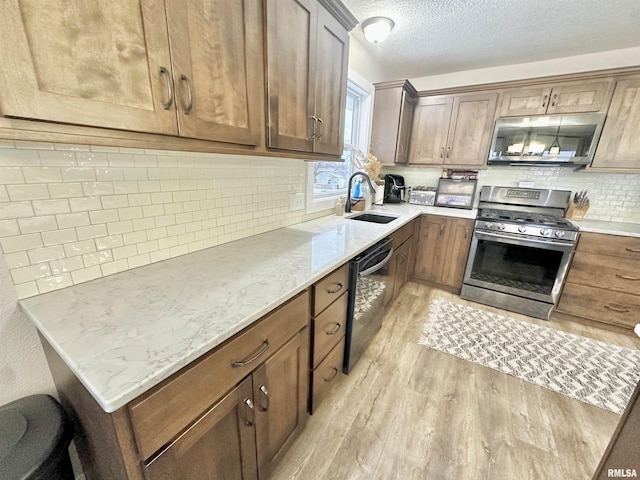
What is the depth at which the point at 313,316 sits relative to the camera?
116 centimetres

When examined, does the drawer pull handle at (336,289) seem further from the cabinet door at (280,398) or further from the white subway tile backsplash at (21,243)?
the white subway tile backsplash at (21,243)

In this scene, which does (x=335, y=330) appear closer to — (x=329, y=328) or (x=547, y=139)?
(x=329, y=328)

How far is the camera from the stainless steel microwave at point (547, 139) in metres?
2.33

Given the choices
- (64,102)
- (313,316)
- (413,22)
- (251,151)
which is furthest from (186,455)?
(413,22)

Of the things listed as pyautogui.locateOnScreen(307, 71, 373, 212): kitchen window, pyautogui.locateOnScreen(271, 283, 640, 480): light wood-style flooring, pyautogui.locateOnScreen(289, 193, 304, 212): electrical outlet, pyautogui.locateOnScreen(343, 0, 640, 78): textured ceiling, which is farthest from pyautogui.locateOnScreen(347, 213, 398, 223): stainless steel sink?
pyautogui.locateOnScreen(343, 0, 640, 78): textured ceiling

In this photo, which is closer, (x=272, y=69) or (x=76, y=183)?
(x=76, y=183)

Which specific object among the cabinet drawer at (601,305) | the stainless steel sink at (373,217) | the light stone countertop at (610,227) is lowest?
the cabinet drawer at (601,305)

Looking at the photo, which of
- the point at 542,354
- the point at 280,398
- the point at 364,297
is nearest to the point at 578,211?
the point at 542,354

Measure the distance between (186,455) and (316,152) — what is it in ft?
4.49

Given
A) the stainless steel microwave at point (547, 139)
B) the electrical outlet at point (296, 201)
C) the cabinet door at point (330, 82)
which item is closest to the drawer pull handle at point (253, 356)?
the cabinet door at point (330, 82)

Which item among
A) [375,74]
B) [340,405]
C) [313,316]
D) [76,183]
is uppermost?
[375,74]

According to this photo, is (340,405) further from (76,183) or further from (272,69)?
(272,69)

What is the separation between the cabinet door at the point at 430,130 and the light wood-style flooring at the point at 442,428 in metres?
2.27

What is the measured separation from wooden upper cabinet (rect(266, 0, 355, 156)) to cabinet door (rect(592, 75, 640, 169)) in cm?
251
